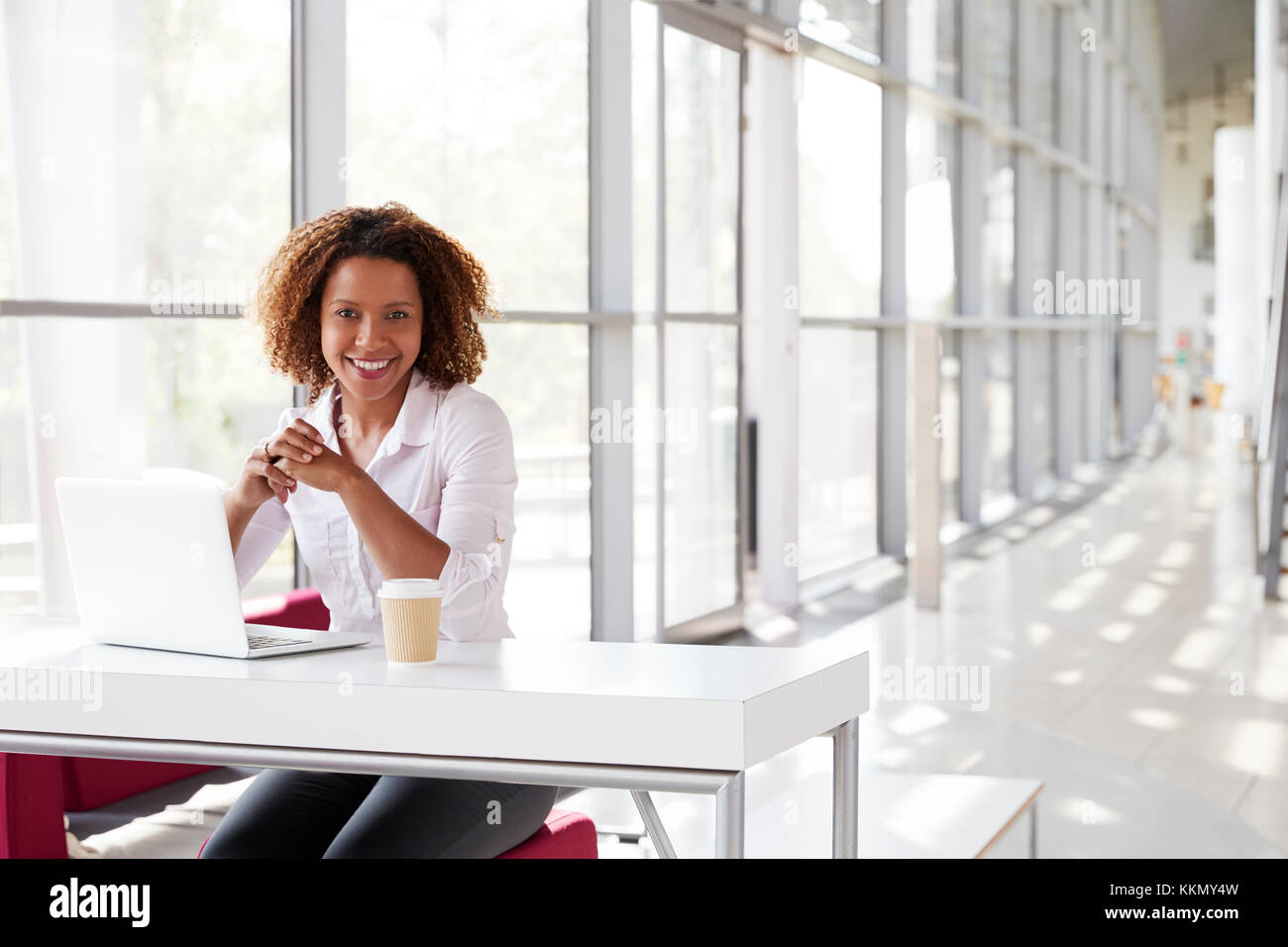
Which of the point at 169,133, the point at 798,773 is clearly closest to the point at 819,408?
the point at 798,773

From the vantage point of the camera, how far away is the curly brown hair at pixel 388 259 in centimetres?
231

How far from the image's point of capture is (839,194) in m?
7.64

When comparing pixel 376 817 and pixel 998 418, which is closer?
pixel 376 817

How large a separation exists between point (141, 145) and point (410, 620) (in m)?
2.43

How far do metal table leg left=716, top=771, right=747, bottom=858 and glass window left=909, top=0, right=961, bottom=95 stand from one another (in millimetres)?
7371

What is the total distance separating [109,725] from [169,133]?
246 cm

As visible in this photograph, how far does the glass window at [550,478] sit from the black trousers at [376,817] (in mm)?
3078

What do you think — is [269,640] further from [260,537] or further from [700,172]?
[700,172]

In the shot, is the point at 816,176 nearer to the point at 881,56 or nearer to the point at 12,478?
the point at 881,56
